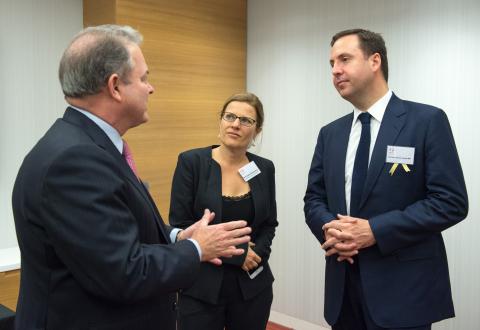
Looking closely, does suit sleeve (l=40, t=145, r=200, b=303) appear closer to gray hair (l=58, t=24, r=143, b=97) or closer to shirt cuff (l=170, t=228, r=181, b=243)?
gray hair (l=58, t=24, r=143, b=97)

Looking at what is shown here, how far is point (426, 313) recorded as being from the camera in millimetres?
1881

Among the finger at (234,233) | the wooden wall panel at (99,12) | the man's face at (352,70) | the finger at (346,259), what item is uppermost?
the wooden wall panel at (99,12)

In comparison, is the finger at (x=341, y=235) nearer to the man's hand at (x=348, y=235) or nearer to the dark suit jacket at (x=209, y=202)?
the man's hand at (x=348, y=235)

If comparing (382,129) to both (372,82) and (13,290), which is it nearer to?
(372,82)

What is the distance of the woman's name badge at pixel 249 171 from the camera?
94.3 inches

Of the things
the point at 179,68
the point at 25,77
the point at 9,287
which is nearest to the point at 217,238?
the point at 9,287

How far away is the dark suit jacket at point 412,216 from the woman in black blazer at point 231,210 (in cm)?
49

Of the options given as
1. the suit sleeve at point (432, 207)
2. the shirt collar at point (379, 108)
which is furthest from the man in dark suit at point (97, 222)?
the shirt collar at point (379, 108)

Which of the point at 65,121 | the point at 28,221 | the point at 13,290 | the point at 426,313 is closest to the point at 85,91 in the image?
the point at 65,121

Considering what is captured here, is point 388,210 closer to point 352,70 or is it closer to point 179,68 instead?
point 352,70

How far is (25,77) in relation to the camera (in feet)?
10.4

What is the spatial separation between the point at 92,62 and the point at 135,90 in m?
0.15

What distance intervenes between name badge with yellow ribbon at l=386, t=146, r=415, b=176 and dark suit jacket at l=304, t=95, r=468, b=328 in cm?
2

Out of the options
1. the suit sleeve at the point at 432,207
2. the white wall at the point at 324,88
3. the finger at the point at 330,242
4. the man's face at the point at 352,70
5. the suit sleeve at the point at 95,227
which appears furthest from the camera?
the white wall at the point at 324,88
